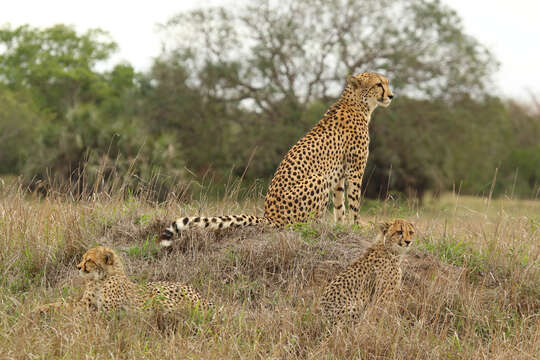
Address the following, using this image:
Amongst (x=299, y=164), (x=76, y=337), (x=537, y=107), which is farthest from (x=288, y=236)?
(x=537, y=107)

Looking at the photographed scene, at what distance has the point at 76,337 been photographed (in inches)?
151

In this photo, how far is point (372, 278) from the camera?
442 cm

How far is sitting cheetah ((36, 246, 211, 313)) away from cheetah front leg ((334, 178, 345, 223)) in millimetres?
2091

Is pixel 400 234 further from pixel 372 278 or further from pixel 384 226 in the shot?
pixel 372 278

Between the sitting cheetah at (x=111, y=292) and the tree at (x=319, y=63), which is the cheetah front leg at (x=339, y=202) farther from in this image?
the tree at (x=319, y=63)

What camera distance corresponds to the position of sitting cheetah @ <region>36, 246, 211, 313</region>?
13.8 ft

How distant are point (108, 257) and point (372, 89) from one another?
3.19m

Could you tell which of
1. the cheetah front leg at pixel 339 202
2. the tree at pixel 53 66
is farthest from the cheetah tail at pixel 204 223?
the tree at pixel 53 66

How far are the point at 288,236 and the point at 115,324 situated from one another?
1.73m

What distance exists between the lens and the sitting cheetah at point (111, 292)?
4.21 metres

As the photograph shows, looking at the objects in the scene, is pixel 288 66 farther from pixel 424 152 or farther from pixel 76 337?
pixel 76 337

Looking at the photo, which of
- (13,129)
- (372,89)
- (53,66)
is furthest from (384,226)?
(53,66)

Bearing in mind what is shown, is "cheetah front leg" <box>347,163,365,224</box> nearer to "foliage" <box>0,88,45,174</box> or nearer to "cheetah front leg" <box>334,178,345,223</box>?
"cheetah front leg" <box>334,178,345,223</box>

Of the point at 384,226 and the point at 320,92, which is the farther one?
the point at 320,92
